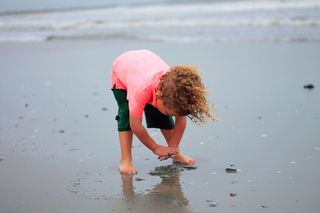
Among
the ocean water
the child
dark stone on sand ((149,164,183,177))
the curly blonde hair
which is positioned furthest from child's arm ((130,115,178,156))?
the ocean water

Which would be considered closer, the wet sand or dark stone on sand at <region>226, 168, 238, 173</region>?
the wet sand

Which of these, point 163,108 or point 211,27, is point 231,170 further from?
point 211,27

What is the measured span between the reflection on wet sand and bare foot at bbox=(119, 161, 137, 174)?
3.3 inches

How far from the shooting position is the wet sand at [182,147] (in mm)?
3262

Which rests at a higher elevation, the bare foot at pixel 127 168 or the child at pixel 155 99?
the child at pixel 155 99

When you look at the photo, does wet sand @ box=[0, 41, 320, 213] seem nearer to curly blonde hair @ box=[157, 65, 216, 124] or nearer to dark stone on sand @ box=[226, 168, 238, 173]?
dark stone on sand @ box=[226, 168, 238, 173]

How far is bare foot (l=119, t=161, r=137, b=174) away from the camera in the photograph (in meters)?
3.75

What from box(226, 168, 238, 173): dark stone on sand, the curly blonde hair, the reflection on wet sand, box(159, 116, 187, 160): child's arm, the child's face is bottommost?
the reflection on wet sand

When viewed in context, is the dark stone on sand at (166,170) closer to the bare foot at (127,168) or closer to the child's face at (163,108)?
the bare foot at (127,168)

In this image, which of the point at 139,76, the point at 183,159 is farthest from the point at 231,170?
the point at 139,76

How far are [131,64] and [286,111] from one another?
1886mm

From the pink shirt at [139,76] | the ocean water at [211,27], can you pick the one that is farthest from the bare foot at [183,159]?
the ocean water at [211,27]

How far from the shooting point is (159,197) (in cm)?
330

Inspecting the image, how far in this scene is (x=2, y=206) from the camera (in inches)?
127
